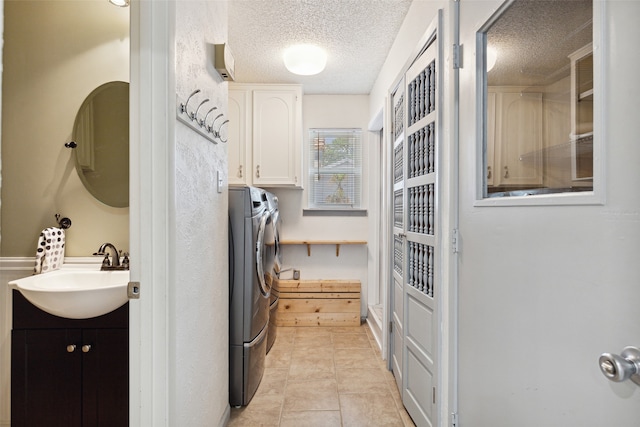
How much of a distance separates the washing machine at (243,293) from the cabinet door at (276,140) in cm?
118

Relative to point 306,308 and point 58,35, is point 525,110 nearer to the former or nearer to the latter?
point 58,35

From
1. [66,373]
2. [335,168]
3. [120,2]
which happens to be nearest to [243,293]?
[66,373]

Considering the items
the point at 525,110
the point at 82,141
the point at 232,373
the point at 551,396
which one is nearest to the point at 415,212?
the point at 525,110

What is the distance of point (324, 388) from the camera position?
229cm

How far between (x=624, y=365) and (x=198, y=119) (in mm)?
1554

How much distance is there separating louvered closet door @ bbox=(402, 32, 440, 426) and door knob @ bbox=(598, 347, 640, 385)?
85 centimetres

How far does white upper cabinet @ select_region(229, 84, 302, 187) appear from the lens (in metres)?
3.33

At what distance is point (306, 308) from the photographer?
3.50m

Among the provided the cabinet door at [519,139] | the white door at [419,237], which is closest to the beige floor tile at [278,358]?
the white door at [419,237]

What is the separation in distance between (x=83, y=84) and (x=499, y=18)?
207cm

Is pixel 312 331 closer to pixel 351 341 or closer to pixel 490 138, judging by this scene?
pixel 351 341

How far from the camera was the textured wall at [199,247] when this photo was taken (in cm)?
124

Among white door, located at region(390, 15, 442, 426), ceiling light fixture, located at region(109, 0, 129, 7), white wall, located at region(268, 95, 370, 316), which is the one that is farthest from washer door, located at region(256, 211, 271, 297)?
ceiling light fixture, located at region(109, 0, 129, 7)

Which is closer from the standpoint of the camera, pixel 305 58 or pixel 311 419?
pixel 311 419
